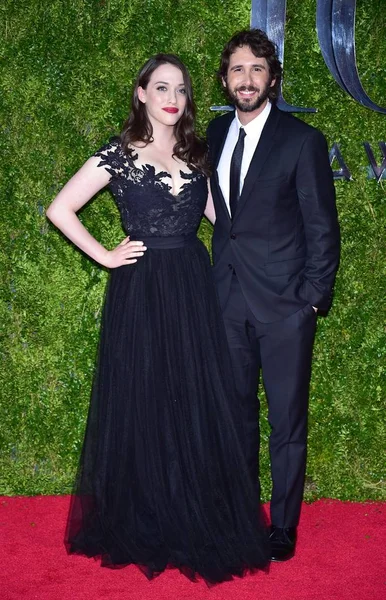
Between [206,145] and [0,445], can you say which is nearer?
[206,145]

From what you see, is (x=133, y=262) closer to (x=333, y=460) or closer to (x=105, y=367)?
(x=105, y=367)

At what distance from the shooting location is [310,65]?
407 centimetres

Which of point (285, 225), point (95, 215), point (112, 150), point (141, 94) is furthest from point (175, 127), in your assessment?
point (95, 215)

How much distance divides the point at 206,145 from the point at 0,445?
192 cm

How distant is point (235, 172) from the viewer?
11.4ft

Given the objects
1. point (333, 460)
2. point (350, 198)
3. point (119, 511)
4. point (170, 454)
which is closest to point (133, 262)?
point (170, 454)

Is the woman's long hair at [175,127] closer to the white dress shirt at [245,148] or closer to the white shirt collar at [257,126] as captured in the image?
the white dress shirt at [245,148]

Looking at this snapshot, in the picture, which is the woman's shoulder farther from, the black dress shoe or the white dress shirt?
the black dress shoe

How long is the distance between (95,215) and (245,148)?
1.00 meters

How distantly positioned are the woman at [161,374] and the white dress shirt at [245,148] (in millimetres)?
95

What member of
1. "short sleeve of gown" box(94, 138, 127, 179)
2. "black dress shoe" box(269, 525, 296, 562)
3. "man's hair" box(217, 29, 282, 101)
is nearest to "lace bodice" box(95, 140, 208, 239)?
"short sleeve of gown" box(94, 138, 127, 179)

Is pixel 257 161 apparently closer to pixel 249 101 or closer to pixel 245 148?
pixel 245 148

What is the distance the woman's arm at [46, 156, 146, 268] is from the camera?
3.45 m

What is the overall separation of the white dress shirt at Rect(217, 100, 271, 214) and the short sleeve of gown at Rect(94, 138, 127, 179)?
1.43 feet
